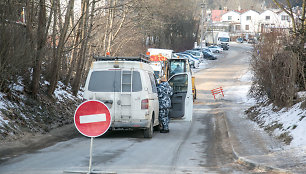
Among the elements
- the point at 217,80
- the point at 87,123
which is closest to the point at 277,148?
the point at 87,123

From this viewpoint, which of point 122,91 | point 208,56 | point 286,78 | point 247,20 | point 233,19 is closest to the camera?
point 122,91

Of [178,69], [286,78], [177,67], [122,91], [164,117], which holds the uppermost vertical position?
[286,78]

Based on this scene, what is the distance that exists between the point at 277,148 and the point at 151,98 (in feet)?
13.1

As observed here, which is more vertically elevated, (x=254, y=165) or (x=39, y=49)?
(x=39, y=49)

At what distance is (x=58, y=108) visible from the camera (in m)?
18.9

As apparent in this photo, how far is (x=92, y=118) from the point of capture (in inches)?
340

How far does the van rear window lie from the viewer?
13.5m

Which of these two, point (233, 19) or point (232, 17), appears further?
point (232, 17)

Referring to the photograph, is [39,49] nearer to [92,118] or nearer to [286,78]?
[286,78]

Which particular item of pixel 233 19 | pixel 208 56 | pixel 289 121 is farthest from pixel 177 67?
pixel 233 19

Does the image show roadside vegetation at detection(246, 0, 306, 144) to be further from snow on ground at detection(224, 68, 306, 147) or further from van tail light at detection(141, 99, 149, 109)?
van tail light at detection(141, 99, 149, 109)

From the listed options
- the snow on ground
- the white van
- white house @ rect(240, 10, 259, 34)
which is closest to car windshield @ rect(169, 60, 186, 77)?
the snow on ground

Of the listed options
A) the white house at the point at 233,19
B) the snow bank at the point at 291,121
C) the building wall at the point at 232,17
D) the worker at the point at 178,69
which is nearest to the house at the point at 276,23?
the worker at the point at 178,69

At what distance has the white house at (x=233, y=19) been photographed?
5995 inches
